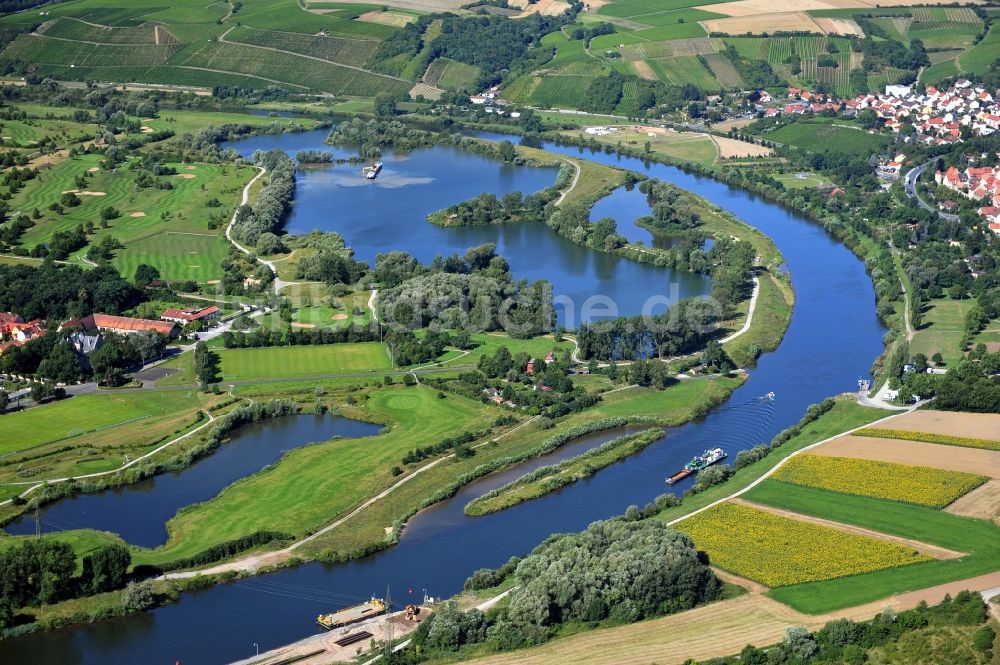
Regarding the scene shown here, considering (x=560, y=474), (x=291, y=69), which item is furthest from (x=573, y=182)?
(x=560, y=474)

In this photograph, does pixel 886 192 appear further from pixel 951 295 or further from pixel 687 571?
pixel 687 571

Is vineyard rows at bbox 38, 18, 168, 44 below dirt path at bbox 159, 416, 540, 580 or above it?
above

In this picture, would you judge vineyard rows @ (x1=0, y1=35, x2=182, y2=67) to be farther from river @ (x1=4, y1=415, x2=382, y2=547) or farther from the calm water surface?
river @ (x1=4, y1=415, x2=382, y2=547)

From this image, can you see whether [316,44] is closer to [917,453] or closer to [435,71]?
[435,71]

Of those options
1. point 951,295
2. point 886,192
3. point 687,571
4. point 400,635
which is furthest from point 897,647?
point 886,192

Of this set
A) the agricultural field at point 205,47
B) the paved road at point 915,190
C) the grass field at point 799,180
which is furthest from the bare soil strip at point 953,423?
the agricultural field at point 205,47

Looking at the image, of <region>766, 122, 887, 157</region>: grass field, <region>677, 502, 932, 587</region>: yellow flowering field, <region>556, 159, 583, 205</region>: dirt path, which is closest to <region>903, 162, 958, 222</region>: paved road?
<region>766, 122, 887, 157</region>: grass field
